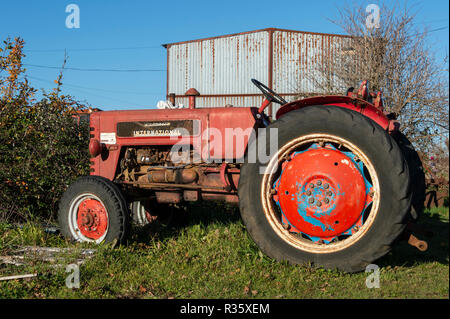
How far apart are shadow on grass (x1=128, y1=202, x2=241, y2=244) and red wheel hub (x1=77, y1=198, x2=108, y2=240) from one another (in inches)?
14.5

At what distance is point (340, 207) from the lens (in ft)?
10.4

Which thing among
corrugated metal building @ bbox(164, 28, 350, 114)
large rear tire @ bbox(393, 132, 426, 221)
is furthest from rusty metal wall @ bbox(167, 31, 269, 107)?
large rear tire @ bbox(393, 132, 426, 221)

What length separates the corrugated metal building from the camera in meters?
17.1

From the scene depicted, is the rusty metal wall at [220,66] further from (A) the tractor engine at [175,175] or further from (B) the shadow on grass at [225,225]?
(A) the tractor engine at [175,175]

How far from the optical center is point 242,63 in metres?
17.9

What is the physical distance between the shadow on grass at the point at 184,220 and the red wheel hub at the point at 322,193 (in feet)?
5.77

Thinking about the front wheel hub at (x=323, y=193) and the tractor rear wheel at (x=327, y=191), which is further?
the front wheel hub at (x=323, y=193)

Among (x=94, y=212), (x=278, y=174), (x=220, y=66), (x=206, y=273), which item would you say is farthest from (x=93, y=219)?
(x=220, y=66)

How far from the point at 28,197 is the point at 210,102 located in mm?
13092

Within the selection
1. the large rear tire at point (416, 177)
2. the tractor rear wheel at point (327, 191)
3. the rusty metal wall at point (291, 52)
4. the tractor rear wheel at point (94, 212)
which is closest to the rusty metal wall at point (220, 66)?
the rusty metal wall at point (291, 52)

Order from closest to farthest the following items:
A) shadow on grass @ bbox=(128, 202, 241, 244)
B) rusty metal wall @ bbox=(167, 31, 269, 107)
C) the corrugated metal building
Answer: shadow on grass @ bbox=(128, 202, 241, 244), the corrugated metal building, rusty metal wall @ bbox=(167, 31, 269, 107)

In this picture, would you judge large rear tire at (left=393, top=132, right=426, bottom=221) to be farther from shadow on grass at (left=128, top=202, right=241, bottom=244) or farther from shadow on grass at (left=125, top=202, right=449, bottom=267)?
shadow on grass at (left=128, top=202, right=241, bottom=244)

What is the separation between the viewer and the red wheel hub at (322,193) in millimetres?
3182
